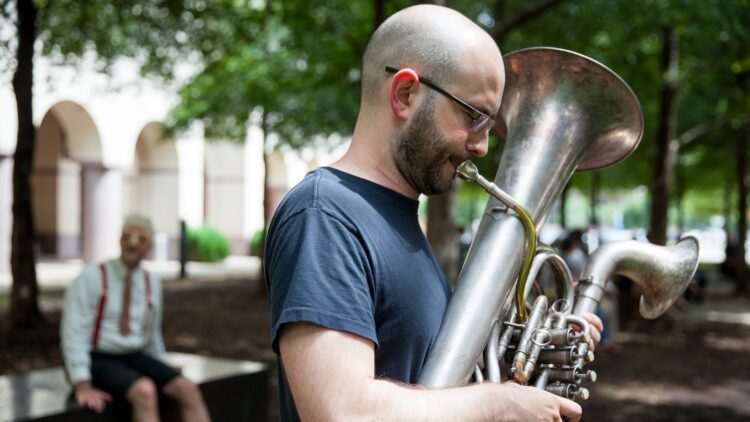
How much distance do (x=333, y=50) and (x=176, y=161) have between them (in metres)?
14.7

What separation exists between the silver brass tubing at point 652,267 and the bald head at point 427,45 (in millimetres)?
916

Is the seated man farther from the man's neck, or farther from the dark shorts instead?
the man's neck

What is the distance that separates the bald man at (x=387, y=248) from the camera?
1.42 m

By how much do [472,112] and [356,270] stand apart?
0.40 m

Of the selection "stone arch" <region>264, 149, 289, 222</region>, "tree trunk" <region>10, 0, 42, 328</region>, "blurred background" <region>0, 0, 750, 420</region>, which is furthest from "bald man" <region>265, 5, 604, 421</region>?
"stone arch" <region>264, 149, 289, 222</region>

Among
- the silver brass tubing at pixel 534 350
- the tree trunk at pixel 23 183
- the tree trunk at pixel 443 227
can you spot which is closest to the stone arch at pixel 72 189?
the tree trunk at pixel 23 183

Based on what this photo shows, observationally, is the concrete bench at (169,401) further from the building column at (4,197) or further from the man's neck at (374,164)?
the building column at (4,197)

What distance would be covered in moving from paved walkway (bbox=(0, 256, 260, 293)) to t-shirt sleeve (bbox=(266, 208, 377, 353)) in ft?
53.0

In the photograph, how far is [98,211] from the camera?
2170cm

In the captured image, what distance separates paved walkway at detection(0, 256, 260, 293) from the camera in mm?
18297

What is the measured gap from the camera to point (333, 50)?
1181 cm

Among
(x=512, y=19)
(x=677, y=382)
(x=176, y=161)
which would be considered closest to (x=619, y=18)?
(x=512, y=19)

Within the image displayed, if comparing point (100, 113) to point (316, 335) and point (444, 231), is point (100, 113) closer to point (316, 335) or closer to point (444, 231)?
point (444, 231)

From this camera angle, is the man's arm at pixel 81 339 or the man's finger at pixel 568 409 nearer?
the man's finger at pixel 568 409
